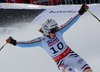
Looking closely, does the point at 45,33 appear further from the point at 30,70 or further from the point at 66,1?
the point at 66,1

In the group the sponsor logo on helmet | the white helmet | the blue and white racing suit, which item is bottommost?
the blue and white racing suit

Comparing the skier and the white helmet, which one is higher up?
the white helmet

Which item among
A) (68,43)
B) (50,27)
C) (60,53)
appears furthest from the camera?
(68,43)

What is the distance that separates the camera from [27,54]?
26.3 feet

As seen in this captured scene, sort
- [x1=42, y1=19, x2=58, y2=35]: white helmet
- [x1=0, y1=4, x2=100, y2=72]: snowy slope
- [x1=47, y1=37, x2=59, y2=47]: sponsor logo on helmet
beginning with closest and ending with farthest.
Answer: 1. [x1=42, y1=19, x2=58, y2=35]: white helmet
2. [x1=47, y1=37, x2=59, y2=47]: sponsor logo on helmet
3. [x1=0, y1=4, x2=100, y2=72]: snowy slope

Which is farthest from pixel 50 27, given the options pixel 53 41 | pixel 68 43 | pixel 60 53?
pixel 68 43

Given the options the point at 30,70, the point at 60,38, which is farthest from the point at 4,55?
the point at 60,38

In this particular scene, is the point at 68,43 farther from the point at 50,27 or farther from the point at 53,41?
the point at 50,27

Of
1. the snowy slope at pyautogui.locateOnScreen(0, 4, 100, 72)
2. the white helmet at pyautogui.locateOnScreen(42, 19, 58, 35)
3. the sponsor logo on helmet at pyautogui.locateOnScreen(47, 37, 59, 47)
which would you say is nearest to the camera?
the white helmet at pyautogui.locateOnScreen(42, 19, 58, 35)

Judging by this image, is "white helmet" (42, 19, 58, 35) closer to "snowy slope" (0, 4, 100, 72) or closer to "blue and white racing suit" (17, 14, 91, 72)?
"blue and white racing suit" (17, 14, 91, 72)

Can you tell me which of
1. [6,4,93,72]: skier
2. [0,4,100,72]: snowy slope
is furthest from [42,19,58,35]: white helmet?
[0,4,100,72]: snowy slope

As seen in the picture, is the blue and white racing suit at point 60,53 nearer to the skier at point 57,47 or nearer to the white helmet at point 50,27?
the skier at point 57,47

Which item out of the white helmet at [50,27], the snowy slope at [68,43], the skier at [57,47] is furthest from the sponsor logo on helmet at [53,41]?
Result: the snowy slope at [68,43]

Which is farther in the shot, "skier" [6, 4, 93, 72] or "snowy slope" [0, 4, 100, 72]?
"snowy slope" [0, 4, 100, 72]
